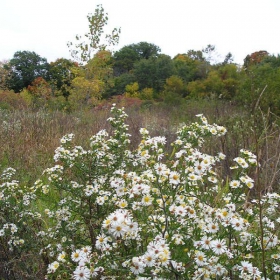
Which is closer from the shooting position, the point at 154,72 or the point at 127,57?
the point at 154,72

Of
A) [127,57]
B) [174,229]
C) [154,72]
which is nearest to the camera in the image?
[174,229]

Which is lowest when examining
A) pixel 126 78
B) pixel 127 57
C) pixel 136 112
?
pixel 136 112

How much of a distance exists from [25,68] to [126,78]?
11.9 meters

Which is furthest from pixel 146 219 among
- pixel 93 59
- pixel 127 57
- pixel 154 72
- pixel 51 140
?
pixel 127 57

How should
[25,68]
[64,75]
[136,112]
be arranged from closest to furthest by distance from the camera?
[136,112], [64,75], [25,68]

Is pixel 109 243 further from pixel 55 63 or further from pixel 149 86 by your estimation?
pixel 55 63

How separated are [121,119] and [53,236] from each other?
39.4 inches

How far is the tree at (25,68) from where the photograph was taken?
115ft

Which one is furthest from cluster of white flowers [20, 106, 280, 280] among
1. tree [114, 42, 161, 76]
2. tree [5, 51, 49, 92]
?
tree [114, 42, 161, 76]

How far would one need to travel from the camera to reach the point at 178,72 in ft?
102

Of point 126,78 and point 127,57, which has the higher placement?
point 127,57

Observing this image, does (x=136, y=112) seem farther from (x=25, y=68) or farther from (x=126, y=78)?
(x=25, y=68)

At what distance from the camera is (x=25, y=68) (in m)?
35.3

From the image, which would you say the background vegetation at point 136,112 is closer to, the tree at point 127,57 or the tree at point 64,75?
the tree at point 64,75
